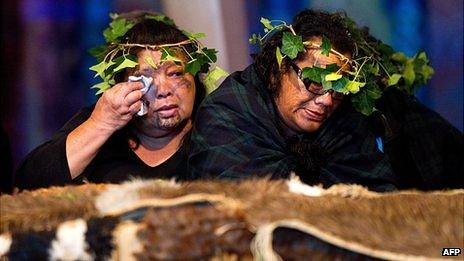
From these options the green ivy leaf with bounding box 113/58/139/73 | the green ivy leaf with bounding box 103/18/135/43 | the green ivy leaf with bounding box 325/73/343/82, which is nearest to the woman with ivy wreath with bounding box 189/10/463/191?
the green ivy leaf with bounding box 325/73/343/82

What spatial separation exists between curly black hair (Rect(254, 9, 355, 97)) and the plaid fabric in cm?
4

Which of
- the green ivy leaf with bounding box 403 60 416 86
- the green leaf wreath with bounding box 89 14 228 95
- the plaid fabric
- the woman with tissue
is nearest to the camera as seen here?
the plaid fabric

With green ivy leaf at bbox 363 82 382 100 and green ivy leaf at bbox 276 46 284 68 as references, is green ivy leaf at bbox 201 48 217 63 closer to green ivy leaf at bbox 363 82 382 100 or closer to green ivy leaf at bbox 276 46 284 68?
green ivy leaf at bbox 276 46 284 68

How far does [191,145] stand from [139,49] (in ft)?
1.40

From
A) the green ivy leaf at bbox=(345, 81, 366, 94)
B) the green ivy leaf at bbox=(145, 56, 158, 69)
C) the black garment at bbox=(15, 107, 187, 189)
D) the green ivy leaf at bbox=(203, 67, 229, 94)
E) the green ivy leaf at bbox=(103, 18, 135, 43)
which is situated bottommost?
the black garment at bbox=(15, 107, 187, 189)

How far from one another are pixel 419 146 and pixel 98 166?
1.02 m

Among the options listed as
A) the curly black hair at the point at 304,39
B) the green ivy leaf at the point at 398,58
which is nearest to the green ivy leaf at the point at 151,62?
the curly black hair at the point at 304,39

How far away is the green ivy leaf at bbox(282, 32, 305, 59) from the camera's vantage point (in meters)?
1.83

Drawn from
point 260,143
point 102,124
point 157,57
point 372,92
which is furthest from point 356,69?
point 102,124

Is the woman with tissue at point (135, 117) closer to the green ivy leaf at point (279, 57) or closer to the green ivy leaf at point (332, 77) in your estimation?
the green ivy leaf at point (279, 57)

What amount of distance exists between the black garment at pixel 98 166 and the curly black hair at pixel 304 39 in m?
0.35

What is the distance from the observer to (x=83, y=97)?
3146 millimetres

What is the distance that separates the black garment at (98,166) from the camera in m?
1.88

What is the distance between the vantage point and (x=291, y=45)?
184 cm
